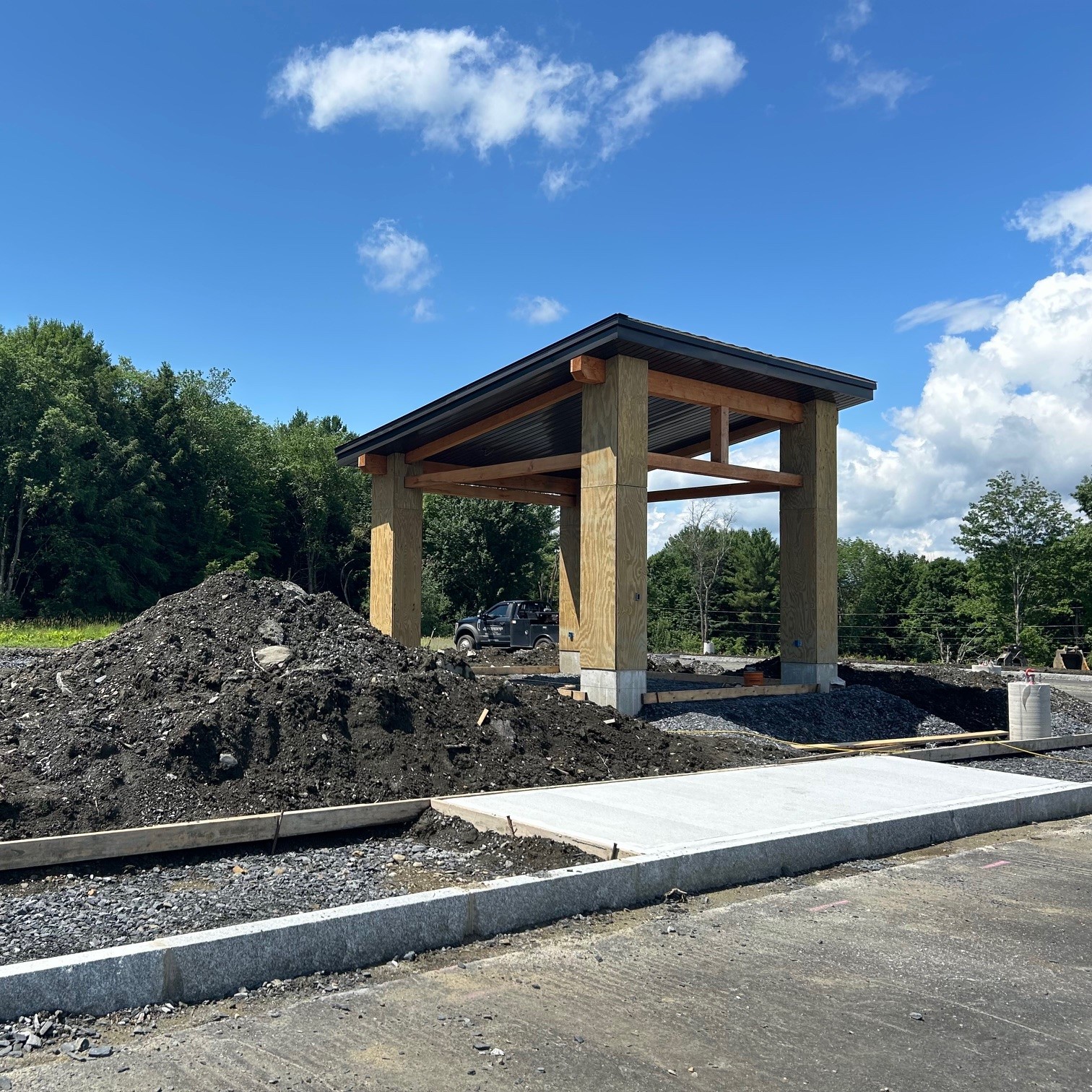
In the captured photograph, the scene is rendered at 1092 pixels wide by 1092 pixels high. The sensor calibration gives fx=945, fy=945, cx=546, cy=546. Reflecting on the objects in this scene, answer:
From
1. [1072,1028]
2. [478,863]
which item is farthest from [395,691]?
[1072,1028]

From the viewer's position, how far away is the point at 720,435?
14.1 meters

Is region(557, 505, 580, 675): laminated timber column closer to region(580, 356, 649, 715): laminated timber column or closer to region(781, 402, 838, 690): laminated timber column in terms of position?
region(781, 402, 838, 690): laminated timber column

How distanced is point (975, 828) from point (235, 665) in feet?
23.2

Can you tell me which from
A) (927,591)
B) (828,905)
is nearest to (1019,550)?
(927,591)

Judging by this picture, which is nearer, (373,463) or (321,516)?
(373,463)

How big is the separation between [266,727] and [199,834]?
1851 millimetres

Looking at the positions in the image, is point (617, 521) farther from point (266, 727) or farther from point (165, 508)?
point (165, 508)

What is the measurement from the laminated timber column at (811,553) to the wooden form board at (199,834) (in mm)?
9291

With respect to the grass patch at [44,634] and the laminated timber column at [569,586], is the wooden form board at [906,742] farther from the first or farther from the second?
the grass patch at [44,634]

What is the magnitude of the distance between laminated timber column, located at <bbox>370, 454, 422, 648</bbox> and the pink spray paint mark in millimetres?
12517

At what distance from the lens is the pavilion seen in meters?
12.5

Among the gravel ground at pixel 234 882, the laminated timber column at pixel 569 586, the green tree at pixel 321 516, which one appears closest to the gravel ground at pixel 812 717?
the gravel ground at pixel 234 882

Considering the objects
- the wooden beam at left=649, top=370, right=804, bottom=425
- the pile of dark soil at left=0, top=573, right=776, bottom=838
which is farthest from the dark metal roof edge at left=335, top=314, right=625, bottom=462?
the pile of dark soil at left=0, top=573, right=776, bottom=838

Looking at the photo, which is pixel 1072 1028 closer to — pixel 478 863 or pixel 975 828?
pixel 478 863
